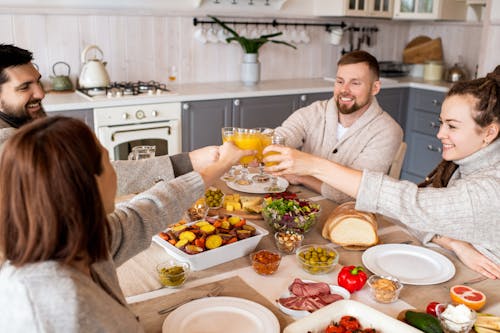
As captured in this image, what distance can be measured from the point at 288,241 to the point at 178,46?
3114 millimetres

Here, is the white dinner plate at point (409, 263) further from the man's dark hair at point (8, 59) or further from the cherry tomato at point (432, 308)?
the man's dark hair at point (8, 59)

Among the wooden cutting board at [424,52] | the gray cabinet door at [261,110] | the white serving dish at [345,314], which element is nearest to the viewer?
the white serving dish at [345,314]

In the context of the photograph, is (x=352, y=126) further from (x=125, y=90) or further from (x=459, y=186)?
(x=125, y=90)

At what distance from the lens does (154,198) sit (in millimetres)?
1355

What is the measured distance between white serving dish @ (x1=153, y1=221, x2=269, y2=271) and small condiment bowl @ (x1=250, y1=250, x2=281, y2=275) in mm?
78

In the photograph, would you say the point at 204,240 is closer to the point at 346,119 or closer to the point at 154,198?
the point at 154,198

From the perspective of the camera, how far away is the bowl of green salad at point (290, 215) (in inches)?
65.3

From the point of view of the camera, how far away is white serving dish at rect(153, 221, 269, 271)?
144 cm

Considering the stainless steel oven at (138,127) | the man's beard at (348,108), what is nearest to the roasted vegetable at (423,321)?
the man's beard at (348,108)

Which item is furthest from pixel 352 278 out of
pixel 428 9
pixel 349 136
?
pixel 428 9

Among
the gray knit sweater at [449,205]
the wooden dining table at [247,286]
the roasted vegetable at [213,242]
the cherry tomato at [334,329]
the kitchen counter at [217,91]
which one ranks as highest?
the kitchen counter at [217,91]

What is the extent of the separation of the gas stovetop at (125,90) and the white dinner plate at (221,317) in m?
2.50

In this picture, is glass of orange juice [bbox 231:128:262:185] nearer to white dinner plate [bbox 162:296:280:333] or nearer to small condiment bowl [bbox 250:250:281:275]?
small condiment bowl [bbox 250:250:281:275]

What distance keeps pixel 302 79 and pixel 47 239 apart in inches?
171
